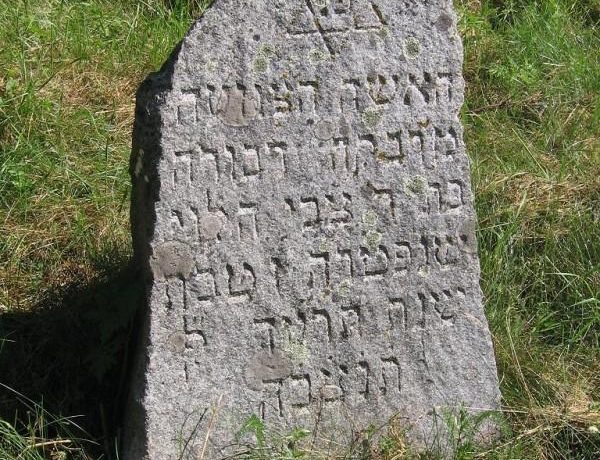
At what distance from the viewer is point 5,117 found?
425 cm

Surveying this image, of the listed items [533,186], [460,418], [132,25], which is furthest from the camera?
[132,25]

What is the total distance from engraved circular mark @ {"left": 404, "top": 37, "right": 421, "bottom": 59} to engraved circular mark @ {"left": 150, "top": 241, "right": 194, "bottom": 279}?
812mm

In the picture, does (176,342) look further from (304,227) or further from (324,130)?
(324,130)

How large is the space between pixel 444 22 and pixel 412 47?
114 millimetres

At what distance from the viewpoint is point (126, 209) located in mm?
4090

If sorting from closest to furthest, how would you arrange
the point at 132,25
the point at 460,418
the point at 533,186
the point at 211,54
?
the point at 211,54
the point at 460,418
the point at 533,186
the point at 132,25

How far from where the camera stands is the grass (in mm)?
3260

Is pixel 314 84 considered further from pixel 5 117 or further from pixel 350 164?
pixel 5 117

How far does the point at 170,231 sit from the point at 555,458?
131 cm

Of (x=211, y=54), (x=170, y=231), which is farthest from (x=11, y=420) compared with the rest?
(x=211, y=54)

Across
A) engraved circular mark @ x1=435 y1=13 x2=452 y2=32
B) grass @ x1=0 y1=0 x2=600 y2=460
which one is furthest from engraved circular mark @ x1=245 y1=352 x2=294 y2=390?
engraved circular mark @ x1=435 y1=13 x2=452 y2=32

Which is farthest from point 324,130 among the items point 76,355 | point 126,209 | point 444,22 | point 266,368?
point 126,209

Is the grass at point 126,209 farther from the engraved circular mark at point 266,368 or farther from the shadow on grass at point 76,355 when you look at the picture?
the engraved circular mark at point 266,368

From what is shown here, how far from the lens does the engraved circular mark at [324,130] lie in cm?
300
